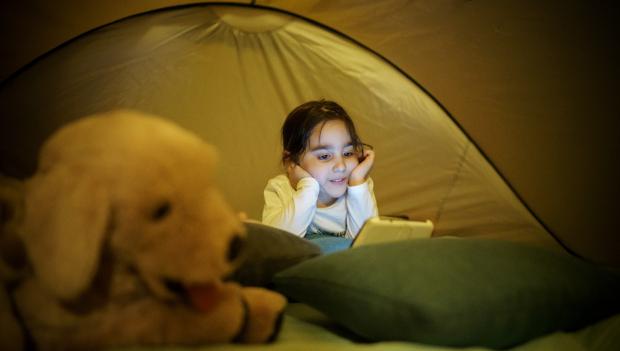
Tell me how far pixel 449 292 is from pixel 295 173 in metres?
0.82

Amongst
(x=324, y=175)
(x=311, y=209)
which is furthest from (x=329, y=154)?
(x=311, y=209)

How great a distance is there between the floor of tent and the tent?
0.63 m

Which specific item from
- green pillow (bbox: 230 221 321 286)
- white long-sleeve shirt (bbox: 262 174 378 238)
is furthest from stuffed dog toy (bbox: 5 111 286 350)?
white long-sleeve shirt (bbox: 262 174 378 238)

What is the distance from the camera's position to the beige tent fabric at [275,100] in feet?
4.49

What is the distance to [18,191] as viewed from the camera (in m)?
0.53

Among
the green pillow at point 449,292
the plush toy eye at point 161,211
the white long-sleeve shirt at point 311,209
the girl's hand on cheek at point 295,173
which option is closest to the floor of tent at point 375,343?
the green pillow at point 449,292

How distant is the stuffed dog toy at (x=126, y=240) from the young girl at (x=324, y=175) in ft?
2.68

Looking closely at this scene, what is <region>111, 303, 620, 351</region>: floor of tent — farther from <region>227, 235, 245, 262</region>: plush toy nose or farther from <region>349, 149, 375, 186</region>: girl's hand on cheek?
<region>349, 149, 375, 186</region>: girl's hand on cheek

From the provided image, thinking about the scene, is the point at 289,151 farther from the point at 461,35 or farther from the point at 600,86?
the point at 600,86

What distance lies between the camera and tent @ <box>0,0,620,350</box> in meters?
1.23

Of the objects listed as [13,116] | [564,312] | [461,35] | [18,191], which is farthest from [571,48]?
[13,116]

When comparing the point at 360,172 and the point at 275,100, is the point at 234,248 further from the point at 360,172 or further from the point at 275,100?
the point at 275,100

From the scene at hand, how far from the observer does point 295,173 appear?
1397 millimetres

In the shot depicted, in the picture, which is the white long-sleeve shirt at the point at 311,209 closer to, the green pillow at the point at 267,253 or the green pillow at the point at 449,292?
the green pillow at the point at 267,253
